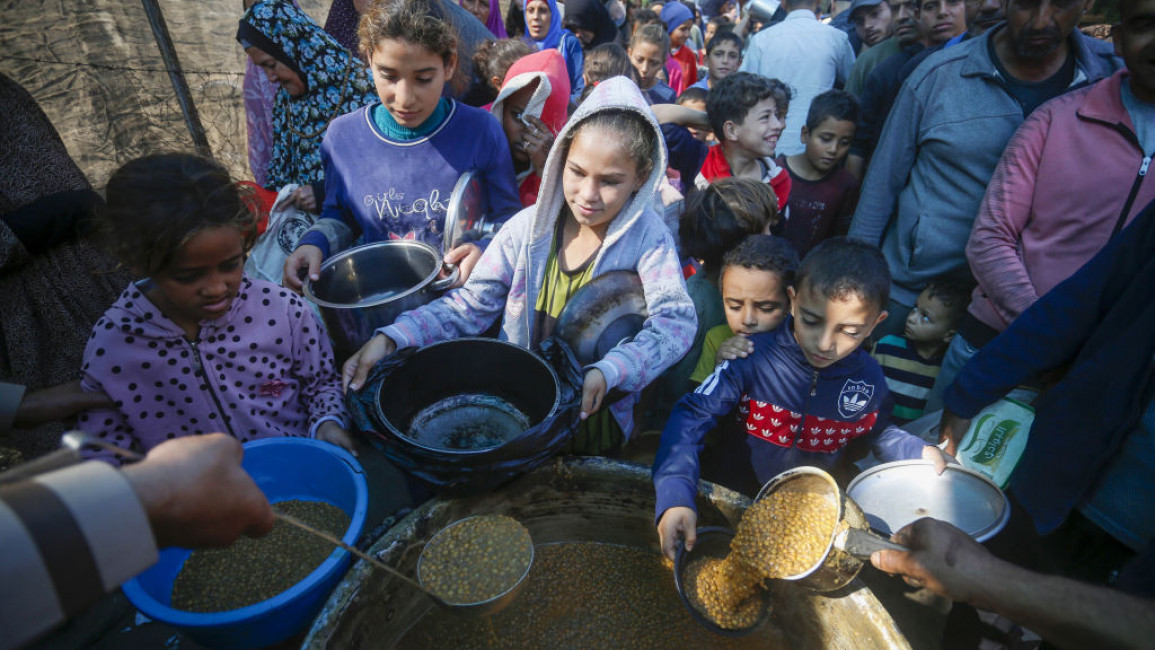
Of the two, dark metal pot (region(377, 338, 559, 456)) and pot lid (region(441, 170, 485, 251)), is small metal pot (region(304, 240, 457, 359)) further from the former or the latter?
dark metal pot (region(377, 338, 559, 456))

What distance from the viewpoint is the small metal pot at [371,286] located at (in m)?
2.03

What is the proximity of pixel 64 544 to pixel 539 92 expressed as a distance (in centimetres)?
290

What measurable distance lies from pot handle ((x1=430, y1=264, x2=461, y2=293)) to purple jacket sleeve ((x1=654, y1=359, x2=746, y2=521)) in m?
1.06

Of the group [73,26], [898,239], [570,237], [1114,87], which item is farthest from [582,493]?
[73,26]

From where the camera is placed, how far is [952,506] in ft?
6.34

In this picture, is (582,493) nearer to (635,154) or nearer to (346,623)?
(346,623)

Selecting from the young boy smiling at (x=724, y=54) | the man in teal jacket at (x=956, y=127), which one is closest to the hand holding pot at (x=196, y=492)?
the man in teal jacket at (x=956, y=127)

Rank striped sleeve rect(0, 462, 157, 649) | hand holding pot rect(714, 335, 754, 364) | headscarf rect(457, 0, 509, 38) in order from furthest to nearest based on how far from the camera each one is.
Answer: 1. headscarf rect(457, 0, 509, 38)
2. hand holding pot rect(714, 335, 754, 364)
3. striped sleeve rect(0, 462, 157, 649)

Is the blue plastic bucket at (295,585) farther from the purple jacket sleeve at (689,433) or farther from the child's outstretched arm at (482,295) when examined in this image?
the purple jacket sleeve at (689,433)

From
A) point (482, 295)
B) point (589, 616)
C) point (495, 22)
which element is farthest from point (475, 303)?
point (495, 22)

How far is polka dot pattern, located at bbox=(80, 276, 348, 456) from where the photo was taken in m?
1.63

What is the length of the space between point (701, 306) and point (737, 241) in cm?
39

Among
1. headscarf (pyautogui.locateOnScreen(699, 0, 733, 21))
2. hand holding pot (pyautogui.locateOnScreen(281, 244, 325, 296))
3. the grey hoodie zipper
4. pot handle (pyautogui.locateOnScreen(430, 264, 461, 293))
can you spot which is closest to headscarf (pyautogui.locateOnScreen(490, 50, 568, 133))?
pot handle (pyautogui.locateOnScreen(430, 264, 461, 293))

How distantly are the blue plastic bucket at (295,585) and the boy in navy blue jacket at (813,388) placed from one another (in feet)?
3.40
